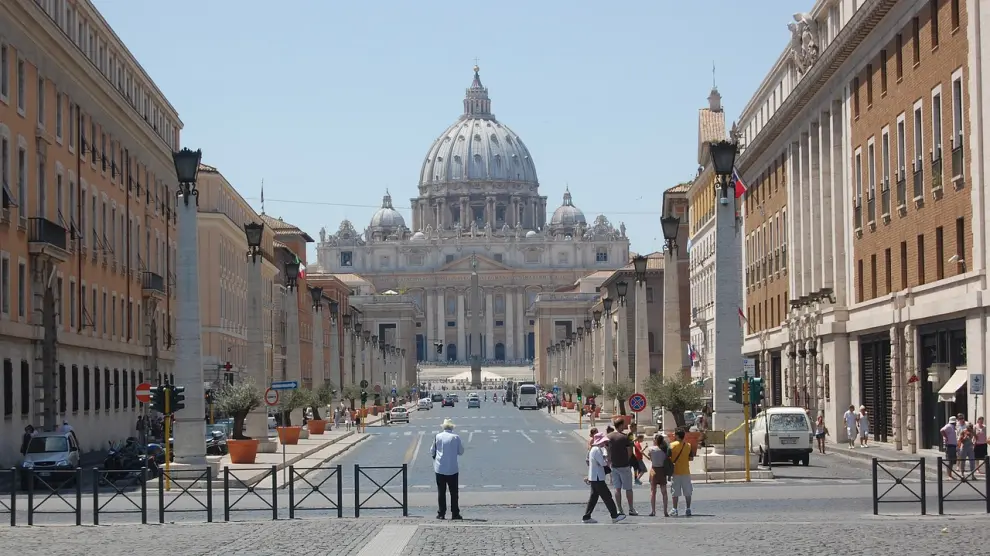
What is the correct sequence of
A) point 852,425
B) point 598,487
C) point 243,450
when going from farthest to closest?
point 852,425 < point 243,450 < point 598,487

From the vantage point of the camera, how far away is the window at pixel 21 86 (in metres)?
46.0

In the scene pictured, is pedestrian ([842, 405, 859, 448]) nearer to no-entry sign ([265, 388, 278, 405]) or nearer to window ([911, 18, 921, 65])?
window ([911, 18, 921, 65])

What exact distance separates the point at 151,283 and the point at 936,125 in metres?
34.2

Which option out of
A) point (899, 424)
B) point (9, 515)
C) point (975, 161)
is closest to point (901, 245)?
point (899, 424)

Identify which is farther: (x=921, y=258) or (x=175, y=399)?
(x=921, y=258)

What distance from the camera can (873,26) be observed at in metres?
49.4

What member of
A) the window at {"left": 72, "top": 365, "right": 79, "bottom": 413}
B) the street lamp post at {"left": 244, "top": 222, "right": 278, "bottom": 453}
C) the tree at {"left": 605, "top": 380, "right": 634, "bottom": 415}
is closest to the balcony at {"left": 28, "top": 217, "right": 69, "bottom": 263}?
the window at {"left": 72, "top": 365, "right": 79, "bottom": 413}

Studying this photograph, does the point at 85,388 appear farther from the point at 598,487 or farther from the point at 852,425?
the point at 598,487

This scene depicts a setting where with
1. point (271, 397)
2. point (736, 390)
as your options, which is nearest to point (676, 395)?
point (271, 397)

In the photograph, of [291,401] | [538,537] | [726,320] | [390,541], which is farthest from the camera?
[291,401]

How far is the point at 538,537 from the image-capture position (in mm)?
23250

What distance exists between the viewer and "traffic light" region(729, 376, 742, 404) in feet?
118

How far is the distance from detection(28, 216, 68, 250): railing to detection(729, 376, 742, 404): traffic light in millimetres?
20061

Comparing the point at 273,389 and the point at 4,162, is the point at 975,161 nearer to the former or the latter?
the point at 273,389
